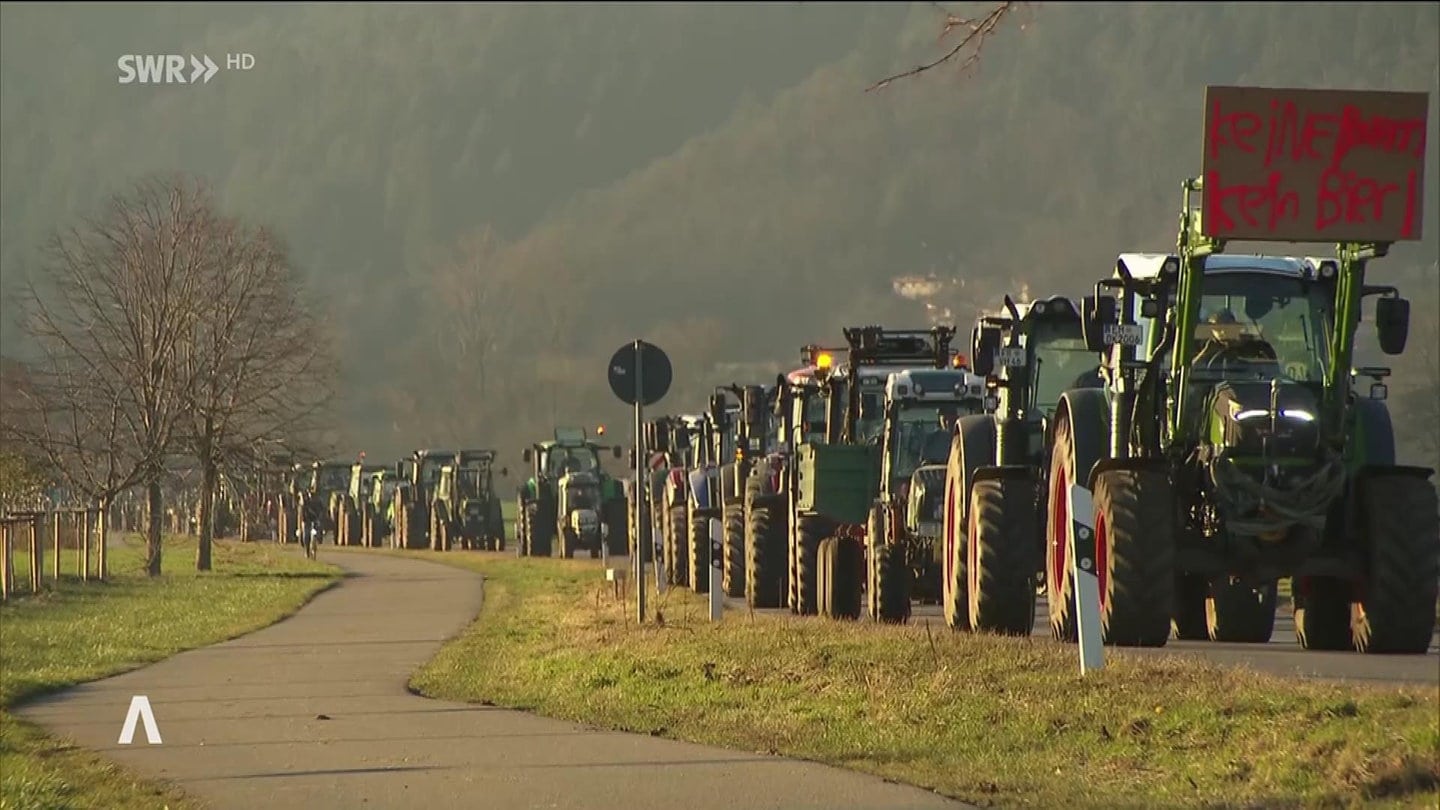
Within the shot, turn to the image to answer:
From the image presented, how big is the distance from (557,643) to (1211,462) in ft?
29.8

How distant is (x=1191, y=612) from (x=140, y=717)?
8769 millimetres

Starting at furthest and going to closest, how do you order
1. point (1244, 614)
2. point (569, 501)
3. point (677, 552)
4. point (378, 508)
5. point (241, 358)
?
point (378, 508)
point (569, 501)
point (241, 358)
point (677, 552)
point (1244, 614)

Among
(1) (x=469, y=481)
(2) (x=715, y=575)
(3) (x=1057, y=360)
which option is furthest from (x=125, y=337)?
(3) (x=1057, y=360)

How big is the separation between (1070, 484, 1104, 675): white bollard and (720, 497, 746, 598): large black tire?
1587cm

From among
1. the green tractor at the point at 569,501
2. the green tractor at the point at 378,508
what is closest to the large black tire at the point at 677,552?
the green tractor at the point at 569,501

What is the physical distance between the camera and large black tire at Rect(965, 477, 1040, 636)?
18484 mm

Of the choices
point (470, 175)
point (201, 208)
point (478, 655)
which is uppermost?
point (470, 175)

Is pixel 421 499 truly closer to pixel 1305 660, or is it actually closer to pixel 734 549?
pixel 734 549

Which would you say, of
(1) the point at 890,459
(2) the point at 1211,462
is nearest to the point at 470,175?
(1) the point at 890,459

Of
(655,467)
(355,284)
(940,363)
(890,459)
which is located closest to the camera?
(890,459)

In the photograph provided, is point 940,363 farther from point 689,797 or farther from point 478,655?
point 689,797

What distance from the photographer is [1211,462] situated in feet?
51.4

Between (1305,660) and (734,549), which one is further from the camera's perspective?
(734,549)

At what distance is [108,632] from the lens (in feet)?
90.7
